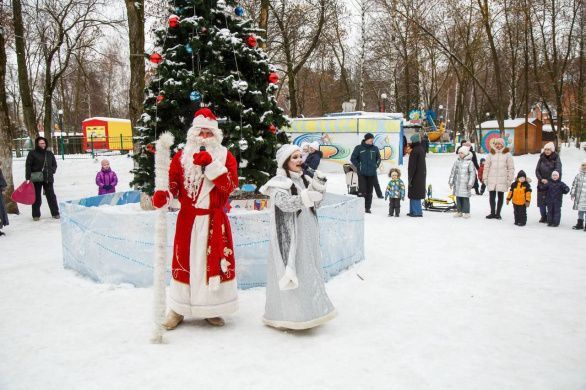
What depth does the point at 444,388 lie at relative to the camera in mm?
3672

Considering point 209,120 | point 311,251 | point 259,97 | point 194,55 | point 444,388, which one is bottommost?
point 444,388

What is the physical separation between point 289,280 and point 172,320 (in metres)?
1.24

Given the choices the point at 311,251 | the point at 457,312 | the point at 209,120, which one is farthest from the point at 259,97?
the point at 457,312

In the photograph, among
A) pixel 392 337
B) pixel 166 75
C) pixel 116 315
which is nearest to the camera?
pixel 392 337

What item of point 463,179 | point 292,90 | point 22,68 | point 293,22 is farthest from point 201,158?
point 293,22

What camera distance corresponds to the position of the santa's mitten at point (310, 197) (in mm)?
4430

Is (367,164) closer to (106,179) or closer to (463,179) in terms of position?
(463,179)

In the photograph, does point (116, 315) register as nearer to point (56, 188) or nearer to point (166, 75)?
point (166, 75)

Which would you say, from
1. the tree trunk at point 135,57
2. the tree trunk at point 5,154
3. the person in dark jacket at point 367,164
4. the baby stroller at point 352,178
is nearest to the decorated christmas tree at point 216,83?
the tree trunk at point 135,57

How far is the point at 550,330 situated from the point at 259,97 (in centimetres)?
488

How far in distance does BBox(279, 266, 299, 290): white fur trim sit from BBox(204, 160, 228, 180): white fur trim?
102 cm

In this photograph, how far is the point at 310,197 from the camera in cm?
446

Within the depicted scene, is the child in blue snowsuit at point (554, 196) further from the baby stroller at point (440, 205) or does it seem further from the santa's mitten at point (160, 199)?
the santa's mitten at point (160, 199)

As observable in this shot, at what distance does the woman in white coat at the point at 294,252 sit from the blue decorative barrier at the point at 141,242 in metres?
1.25
